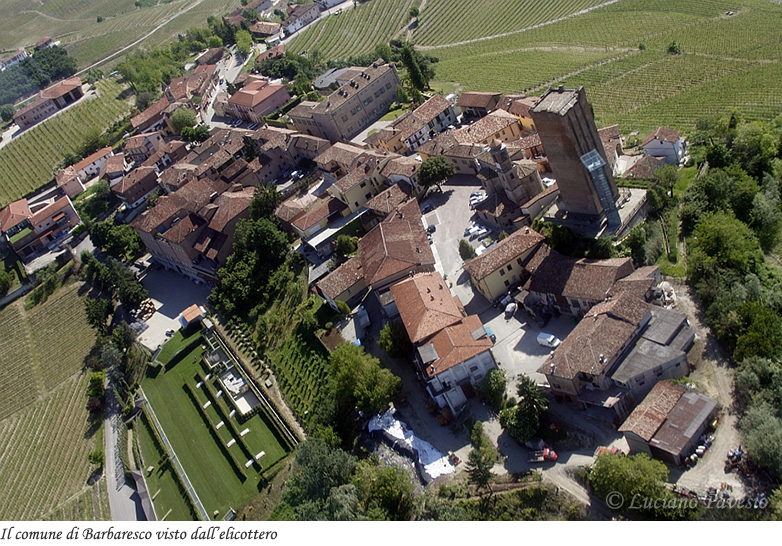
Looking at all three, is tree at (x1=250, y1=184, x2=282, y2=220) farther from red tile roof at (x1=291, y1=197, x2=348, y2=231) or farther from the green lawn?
the green lawn

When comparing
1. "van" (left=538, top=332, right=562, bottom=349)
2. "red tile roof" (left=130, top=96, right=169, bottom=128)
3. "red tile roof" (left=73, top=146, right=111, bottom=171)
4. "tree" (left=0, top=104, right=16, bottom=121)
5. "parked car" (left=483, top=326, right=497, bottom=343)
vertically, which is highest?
"tree" (left=0, top=104, right=16, bottom=121)

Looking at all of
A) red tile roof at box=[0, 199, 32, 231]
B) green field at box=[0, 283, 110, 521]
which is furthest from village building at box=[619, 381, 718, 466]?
red tile roof at box=[0, 199, 32, 231]

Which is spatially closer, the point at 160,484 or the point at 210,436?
the point at 160,484

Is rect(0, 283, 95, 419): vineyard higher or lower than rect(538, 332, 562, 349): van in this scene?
higher

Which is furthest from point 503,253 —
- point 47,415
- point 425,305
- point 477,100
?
point 47,415

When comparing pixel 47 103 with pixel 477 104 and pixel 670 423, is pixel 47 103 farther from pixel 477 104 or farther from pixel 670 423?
pixel 670 423

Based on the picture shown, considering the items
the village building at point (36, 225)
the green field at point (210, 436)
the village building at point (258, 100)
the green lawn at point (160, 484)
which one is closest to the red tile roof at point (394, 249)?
the green field at point (210, 436)
